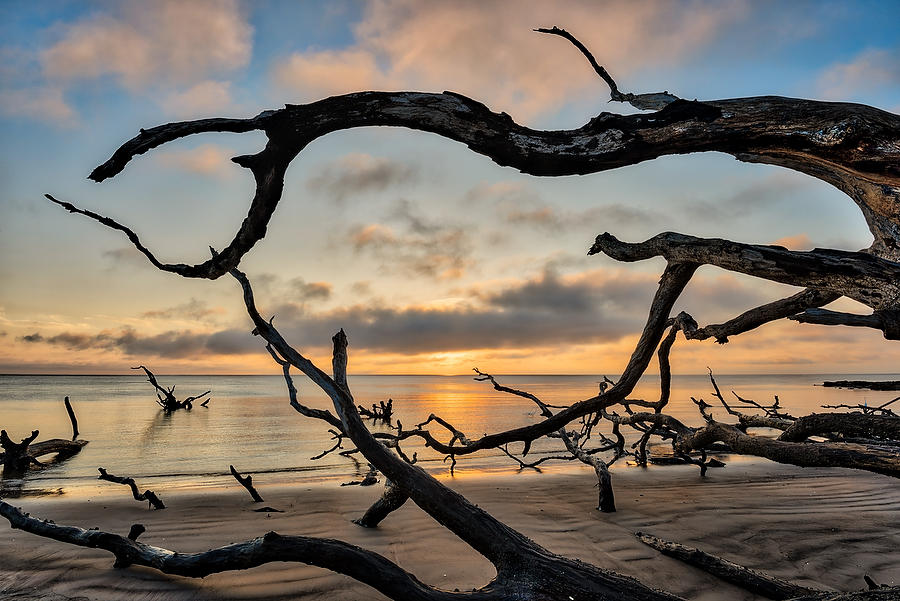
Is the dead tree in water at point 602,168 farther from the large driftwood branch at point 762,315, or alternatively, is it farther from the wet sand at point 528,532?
the wet sand at point 528,532

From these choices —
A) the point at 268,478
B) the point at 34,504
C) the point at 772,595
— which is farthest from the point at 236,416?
the point at 772,595

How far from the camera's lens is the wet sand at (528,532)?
4.40 metres

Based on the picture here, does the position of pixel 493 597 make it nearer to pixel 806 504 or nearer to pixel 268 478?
pixel 806 504

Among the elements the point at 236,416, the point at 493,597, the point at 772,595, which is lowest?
the point at 236,416

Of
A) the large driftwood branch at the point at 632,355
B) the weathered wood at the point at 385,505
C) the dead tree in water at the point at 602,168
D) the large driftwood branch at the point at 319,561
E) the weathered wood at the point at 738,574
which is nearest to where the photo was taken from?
the dead tree in water at the point at 602,168

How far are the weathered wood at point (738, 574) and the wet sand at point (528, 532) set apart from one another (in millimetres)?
88

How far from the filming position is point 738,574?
180 inches

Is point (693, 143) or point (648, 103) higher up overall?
point (648, 103)

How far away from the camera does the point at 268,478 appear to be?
521 inches

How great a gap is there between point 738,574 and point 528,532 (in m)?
2.61

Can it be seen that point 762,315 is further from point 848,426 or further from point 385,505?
point 385,505

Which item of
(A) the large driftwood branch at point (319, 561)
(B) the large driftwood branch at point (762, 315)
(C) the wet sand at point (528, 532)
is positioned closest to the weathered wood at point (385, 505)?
(C) the wet sand at point (528, 532)

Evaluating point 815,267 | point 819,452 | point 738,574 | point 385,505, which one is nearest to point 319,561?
point 815,267

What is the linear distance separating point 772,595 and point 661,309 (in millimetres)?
2937
